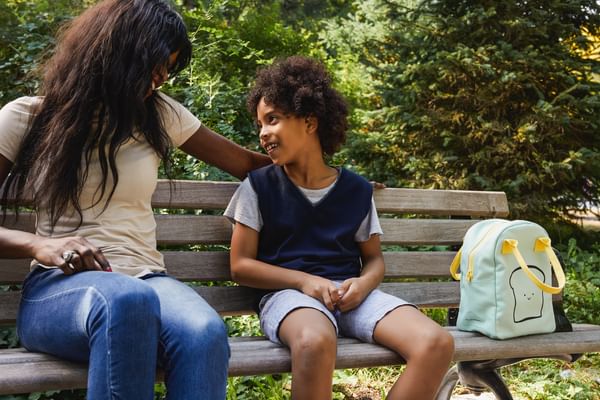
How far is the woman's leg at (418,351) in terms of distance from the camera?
2.07 m

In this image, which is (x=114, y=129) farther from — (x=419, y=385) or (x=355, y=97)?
(x=355, y=97)

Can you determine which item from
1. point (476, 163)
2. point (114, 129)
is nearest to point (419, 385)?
point (114, 129)

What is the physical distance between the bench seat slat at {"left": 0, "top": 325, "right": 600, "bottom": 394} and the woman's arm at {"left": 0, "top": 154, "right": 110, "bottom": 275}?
260 mm

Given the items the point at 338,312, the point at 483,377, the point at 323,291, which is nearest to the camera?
the point at 323,291

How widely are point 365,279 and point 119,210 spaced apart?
2.84 feet

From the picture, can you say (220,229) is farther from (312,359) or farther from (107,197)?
(312,359)

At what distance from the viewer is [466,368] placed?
2658mm

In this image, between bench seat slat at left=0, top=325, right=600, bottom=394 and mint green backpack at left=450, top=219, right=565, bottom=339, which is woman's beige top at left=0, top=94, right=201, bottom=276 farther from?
mint green backpack at left=450, top=219, right=565, bottom=339

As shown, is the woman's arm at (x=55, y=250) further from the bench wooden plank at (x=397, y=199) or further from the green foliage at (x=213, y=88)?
the green foliage at (x=213, y=88)

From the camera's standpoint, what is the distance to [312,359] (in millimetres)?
1993

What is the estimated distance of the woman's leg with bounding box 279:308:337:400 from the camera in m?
1.97

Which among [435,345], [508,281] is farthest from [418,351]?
[508,281]

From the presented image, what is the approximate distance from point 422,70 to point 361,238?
413cm

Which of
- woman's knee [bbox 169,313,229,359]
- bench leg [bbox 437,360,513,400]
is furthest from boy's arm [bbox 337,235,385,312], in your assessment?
woman's knee [bbox 169,313,229,359]
